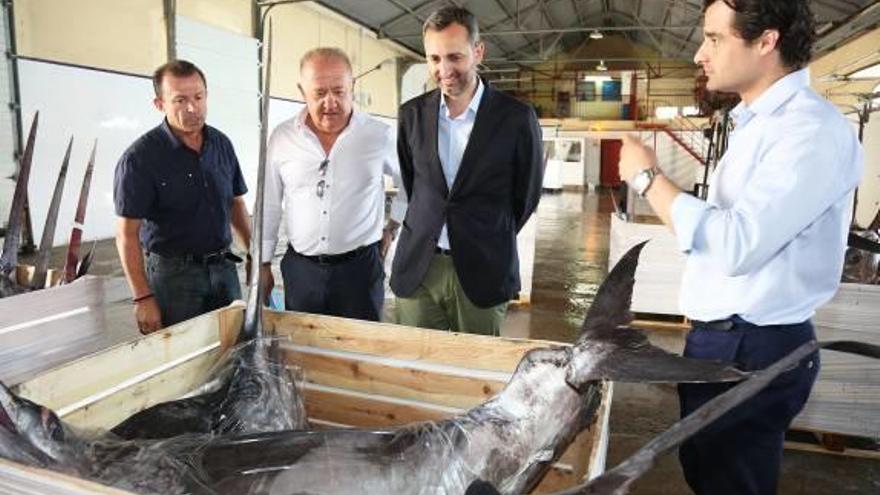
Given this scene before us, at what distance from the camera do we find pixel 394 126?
5926 millimetres

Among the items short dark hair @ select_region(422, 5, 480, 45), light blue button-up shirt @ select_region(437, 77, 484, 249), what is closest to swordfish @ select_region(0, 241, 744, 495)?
light blue button-up shirt @ select_region(437, 77, 484, 249)

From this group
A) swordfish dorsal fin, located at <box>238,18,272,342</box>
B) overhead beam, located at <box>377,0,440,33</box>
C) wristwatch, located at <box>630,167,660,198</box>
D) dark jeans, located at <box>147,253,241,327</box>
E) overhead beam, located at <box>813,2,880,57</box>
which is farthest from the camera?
overhead beam, located at <box>377,0,440,33</box>

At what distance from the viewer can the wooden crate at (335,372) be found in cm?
176

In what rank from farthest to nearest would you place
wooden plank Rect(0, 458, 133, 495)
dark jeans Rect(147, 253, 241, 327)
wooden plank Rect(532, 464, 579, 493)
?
dark jeans Rect(147, 253, 241, 327), wooden plank Rect(532, 464, 579, 493), wooden plank Rect(0, 458, 133, 495)

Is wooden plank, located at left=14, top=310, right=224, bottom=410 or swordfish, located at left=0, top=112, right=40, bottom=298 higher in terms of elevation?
swordfish, located at left=0, top=112, right=40, bottom=298

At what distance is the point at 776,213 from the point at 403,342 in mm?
1136

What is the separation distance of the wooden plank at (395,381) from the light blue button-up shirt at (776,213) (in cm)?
70

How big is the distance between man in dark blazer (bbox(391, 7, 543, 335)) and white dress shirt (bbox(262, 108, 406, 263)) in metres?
0.34

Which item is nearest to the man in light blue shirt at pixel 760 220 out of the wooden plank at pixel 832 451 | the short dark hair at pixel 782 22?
the short dark hair at pixel 782 22

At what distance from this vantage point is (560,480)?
1901 mm

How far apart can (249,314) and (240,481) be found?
2.59ft

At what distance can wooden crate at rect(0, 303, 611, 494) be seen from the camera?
1.76m

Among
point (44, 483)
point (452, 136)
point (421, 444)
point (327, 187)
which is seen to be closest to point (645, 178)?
point (421, 444)

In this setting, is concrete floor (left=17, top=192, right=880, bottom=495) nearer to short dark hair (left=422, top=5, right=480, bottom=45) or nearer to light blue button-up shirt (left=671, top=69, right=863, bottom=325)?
light blue button-up shirt (left=671, top=69, right=863, bottom=325)
